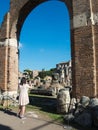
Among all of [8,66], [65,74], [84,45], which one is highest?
[65,74]

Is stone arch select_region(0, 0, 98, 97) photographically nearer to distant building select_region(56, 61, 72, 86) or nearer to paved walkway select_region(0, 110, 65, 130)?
paved walkway select_region(0, 110, 65, 130)

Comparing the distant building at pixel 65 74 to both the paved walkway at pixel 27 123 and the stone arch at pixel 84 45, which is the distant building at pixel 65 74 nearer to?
the stone arch at pixel 84 45

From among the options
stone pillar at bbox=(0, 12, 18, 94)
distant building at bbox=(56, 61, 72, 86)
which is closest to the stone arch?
stone pillar at bbox=(0, 12, 18, 94)

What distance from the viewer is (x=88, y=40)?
29.2ft

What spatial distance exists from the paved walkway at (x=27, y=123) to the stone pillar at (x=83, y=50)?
197 centimetres

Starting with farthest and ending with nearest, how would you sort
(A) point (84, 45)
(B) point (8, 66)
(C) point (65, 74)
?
(C) point (65, 74), (B) point (8, 66), (A) point (84, 45)

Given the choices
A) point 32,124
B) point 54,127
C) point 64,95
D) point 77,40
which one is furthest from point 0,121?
point 77,40

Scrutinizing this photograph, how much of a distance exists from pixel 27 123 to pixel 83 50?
3.54 meters

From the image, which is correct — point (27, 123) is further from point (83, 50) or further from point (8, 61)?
point (8, 61)

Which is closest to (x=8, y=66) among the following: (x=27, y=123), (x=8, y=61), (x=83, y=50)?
(x=8, y=61)

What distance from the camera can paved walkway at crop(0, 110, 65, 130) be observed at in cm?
687

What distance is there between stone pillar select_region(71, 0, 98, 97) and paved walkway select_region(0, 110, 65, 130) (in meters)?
1.97

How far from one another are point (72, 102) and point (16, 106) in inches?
128

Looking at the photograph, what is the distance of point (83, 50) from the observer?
355 inches
